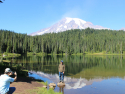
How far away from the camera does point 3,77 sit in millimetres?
7176

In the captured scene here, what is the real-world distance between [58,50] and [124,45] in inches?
3606

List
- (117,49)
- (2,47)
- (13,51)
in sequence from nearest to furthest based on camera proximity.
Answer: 1. (2,47)
2. (13,51)
3. (117,49)

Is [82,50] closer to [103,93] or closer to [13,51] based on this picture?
[13,51]

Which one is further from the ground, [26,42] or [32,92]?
[26,42]

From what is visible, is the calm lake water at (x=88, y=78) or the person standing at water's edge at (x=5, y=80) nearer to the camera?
the person standing at water's edge at (x=5, y=80)

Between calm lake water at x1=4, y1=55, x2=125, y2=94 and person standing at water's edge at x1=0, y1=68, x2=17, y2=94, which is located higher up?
person standing at water's edge at x1=0, y1=68, x2=17, y2=94

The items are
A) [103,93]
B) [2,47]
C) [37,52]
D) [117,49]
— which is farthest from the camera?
[117,49]

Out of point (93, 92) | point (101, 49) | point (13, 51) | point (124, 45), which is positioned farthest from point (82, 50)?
point (93, 92)

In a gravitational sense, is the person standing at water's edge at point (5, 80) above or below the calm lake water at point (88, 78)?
above

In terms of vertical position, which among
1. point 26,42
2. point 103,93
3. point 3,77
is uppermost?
point 26,42

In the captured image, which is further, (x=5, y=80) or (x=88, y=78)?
(x=88, y=78)

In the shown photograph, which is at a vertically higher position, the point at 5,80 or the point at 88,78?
the point at 5,80

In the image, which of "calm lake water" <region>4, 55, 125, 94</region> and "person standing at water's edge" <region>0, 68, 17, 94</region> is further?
"calm lake water" <region>4, 55, 125, 94</region>

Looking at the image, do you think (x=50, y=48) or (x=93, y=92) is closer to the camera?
(x=93, y=92)
